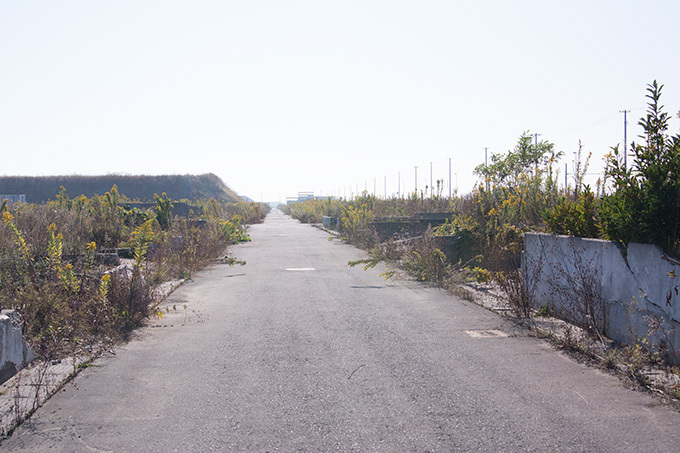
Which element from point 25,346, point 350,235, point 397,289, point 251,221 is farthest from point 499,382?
point 251,221

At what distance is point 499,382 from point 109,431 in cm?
340

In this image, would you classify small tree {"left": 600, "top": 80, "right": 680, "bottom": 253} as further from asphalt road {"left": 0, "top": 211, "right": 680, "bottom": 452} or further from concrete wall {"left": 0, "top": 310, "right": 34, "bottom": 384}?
concrete wall {"left": 0, "top": 310, "right": 34, "bottom": 384}

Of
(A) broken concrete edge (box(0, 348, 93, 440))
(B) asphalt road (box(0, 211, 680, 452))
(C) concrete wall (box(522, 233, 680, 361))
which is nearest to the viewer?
(B) asphalt road (box(0, 211, 680, 452))

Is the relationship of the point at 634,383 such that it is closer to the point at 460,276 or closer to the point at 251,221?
the point at 460,276

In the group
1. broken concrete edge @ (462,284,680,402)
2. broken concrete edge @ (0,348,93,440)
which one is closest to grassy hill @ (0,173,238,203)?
broken concrete edge @ (462,284,680,402)

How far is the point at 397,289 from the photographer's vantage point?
1055 centimetres

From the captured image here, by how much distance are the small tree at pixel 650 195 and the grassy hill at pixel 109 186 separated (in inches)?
3412

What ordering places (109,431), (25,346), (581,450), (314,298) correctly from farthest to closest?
(314,298) < (25,346) < (109,431) < (581,450)

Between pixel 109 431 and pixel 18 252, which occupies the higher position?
pixel 18 252

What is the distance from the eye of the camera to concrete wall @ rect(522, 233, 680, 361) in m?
5.19

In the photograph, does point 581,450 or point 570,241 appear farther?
point 570,241

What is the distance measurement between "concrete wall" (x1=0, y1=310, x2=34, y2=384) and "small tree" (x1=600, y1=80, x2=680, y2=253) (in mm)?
6515

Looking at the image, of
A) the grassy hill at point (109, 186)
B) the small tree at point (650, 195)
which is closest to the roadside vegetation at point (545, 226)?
the small tree at point (650, 195)

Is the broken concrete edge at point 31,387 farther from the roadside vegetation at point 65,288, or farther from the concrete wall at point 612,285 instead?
the concrete wall at point 612,285
